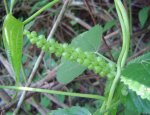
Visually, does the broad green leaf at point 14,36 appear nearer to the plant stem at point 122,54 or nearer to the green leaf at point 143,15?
the plant stem at point 122,54

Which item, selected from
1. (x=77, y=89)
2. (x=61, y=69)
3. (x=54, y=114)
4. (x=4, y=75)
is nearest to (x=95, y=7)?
(x=77, y=89)

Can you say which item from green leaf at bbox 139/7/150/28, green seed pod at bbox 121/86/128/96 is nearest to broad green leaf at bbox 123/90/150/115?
green seed pod at bbox 121/86/128/96

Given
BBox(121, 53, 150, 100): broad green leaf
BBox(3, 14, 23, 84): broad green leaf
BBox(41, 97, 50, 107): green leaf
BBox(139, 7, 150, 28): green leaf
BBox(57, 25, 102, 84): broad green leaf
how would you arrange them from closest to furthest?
BBox(121, 53, 150, 100): broad green leaf
BBox(3, 14, 23, 84): broad green leaf
BBox(57, 25, 102, 84): broad green leaf
BBox(139, 7, 150, 28): green leaf
BBox(41, 97, 50, 107): green leaf

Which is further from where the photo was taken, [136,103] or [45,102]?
[45,102]

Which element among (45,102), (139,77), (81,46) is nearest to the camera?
(139,77)

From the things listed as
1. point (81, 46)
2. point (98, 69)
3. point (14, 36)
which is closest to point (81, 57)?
point (98, 69)

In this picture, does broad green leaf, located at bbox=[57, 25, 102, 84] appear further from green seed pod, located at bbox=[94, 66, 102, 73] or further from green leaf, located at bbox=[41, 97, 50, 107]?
green leaf, located at bbox=[41, 97, 50, 107]

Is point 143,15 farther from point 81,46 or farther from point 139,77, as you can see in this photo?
point 139,77

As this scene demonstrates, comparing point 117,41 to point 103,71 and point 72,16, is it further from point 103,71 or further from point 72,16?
point 103,71
